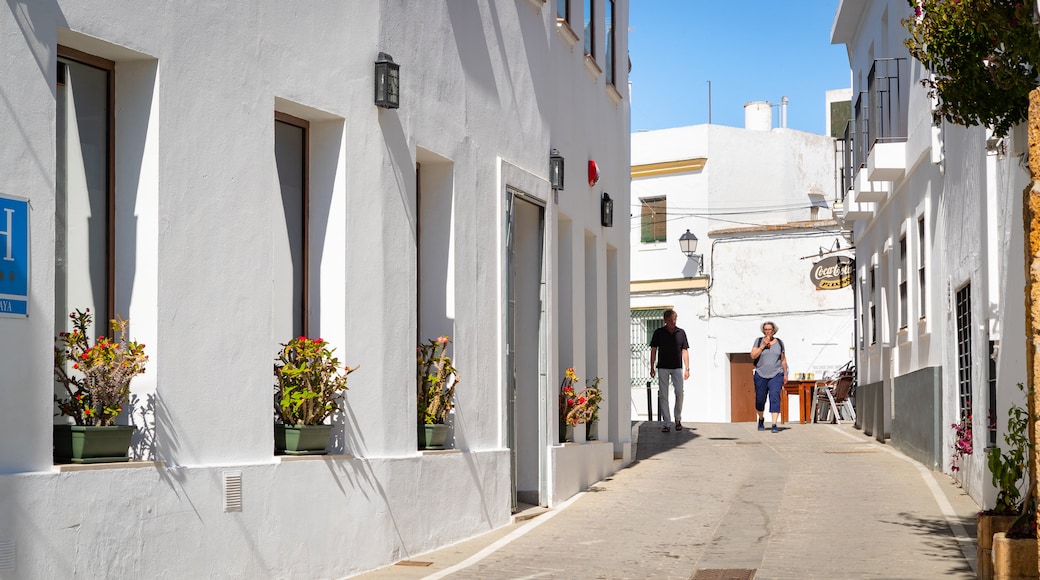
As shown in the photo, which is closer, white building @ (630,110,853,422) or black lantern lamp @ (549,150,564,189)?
black lantern lamp @ (549,150,564,189)

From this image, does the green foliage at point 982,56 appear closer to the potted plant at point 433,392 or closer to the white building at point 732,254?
the potted plant at point 433,392

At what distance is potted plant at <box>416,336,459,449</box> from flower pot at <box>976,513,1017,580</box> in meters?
4.42

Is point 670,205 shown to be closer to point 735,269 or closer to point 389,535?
point 735,269

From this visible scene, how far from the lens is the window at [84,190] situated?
7.26 meters

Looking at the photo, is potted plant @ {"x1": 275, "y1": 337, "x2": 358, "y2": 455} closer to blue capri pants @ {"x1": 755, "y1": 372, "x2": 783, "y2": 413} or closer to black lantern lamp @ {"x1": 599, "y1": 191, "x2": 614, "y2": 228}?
black lantern lamp @ {"x1": 599, "y1": 191, "x2": 614, "y2": 228}

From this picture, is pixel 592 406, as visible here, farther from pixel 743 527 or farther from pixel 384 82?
pixel 384 82

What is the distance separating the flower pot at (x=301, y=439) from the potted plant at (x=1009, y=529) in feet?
14.5

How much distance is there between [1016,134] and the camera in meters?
8.86

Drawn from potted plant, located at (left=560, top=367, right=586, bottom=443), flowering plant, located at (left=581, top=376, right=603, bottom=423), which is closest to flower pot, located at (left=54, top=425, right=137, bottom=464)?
potted plant, located at (left=560, top=367, right=586, bottom=443)

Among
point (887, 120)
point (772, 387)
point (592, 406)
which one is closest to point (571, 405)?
point (592, 406)

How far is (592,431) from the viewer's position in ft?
51.4

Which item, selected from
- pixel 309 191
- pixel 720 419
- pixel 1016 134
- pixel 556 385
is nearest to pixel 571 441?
pixel 556 385

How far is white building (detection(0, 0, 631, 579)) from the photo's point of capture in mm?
6668

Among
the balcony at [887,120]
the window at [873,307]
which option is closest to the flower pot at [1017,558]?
the balcony at [887,120]
